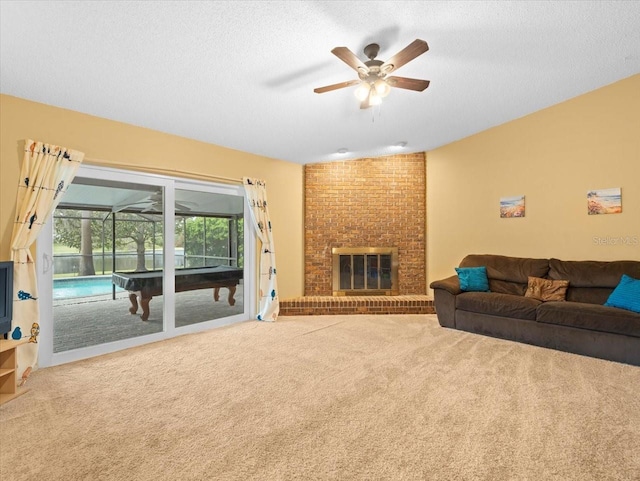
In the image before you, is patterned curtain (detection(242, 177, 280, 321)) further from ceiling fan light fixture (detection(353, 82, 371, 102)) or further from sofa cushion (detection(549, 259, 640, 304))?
sofa cushion (detection(549, 259, 640, 304))

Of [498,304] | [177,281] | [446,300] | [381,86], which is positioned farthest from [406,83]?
[177,281]

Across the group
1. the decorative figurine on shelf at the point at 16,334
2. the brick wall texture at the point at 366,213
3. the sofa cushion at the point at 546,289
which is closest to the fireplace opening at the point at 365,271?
the brick wall texture at the point at 366,213

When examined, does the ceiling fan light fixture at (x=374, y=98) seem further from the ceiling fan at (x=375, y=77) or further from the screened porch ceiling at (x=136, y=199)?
the screened porch ceiling at (x=136, y=199)

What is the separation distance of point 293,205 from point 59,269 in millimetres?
3280

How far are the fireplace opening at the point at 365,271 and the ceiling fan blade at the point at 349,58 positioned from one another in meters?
3.62

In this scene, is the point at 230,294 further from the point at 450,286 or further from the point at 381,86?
the point at 381,86

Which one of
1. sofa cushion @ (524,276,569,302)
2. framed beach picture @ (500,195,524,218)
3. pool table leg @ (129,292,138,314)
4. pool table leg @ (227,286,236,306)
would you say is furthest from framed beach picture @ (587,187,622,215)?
pool table leg @ (129,292,138,314)

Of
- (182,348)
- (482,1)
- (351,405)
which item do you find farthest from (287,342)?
(482,1)

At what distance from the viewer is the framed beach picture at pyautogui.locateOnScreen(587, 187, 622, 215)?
3736 millimetres

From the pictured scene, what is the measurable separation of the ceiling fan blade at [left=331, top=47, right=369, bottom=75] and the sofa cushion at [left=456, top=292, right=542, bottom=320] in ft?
10.1

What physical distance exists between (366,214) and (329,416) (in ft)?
13.2

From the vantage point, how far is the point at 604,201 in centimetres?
383

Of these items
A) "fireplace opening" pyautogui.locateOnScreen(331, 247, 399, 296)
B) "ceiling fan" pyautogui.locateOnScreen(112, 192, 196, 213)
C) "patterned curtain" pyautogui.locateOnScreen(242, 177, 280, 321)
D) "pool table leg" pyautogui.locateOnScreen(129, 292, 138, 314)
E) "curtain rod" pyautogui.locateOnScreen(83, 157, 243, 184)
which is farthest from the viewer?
"fireplace opening" pyautogui.locateOnScreen(331, 247, 399, 296)

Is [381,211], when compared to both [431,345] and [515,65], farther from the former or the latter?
[515,65]
